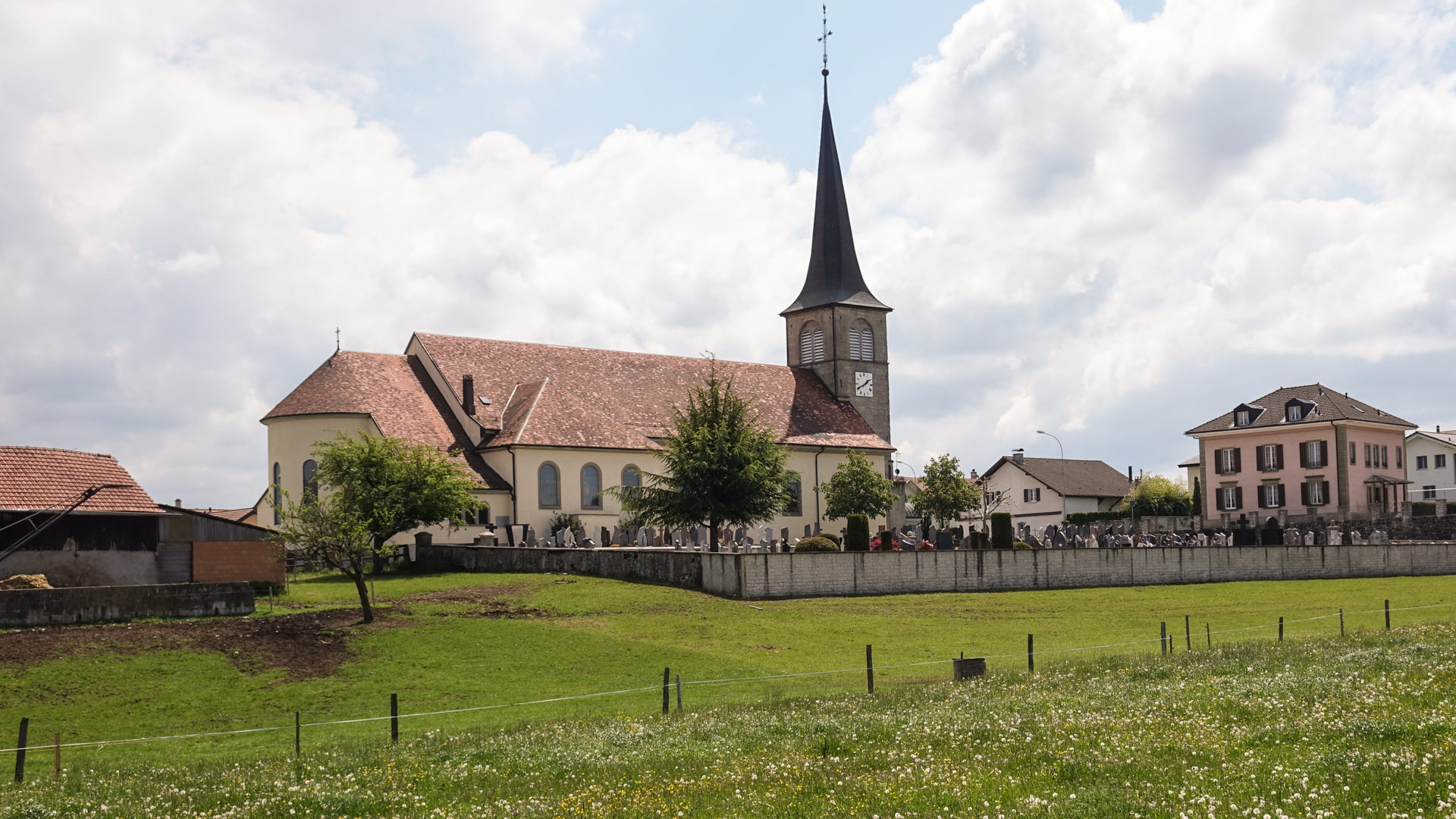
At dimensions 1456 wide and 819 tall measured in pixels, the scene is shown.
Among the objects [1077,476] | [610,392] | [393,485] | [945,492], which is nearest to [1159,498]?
[1077,476]

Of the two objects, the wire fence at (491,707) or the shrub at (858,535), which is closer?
the wire fence at (491,707)

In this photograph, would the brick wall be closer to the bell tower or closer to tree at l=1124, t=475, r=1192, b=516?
the bell tower

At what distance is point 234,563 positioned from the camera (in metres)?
41.4

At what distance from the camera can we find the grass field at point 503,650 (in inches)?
893

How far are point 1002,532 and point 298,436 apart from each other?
1163 inches

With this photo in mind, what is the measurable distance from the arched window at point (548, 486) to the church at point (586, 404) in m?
0.07

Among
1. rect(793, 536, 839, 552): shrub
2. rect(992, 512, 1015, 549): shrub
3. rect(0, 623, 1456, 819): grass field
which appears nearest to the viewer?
rect(0, 623, 1456, 819): grass field

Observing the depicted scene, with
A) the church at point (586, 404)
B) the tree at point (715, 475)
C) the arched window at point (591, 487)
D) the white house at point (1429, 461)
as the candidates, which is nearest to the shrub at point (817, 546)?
the tree at point (715, 475)

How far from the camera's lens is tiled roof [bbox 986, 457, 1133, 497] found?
333ft

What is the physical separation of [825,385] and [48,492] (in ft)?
146

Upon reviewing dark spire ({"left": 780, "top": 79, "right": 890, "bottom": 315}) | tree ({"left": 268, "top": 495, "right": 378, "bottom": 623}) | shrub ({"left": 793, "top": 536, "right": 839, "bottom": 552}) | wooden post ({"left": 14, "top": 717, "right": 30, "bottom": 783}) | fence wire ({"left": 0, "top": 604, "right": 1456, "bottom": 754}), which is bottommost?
fence wire ({"left": 0, "top": 604, "right": 1456, "bottom": 754})

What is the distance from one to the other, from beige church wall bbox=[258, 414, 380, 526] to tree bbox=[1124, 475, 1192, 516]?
61.7m

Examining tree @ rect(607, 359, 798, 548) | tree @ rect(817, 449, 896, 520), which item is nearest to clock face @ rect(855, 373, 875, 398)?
tree @ rect(817, 449, 896, 520)

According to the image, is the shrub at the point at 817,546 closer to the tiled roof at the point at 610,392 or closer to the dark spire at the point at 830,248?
the tiled roof at the point at 610,392
